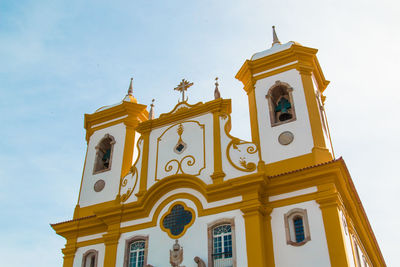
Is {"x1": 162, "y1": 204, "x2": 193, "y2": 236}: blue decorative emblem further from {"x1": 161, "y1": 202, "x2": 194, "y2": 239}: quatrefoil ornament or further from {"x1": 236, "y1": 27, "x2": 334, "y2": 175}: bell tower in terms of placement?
{"x1": 236, "y1": 27, "x2": 334, "y2": 175}: bell tower

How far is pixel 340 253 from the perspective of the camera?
12.4 m

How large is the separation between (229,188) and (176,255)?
278 cm

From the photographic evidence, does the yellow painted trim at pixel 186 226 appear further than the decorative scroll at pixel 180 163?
No

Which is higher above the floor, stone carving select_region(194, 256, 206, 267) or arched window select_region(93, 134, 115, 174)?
arched window select_region(93, 134, 115, 174)

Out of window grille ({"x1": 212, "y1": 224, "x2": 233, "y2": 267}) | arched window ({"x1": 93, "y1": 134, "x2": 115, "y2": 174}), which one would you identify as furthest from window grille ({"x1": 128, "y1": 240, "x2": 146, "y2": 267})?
arched window ({"x1": 93, "y1": 134, "x2": 115, "y2": 174})

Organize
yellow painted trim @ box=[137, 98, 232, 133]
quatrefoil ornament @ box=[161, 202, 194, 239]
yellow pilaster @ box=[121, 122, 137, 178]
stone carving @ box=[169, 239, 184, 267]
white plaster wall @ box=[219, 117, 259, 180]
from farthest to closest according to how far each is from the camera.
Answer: yellow pilaster @ box=[121, 122, 137, 178] → yellow painted trim @ box=[137, 98, 232, 133] → white plaster wall @ box=[219, 117, 259, 180] → quatrefoil ornament @ box=[161, 202, 194, 239] → stone carving @ box=[169, 239, 184, 267]

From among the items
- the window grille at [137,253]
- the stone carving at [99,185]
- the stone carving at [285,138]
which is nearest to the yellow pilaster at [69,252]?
the stone carving at [99,185]

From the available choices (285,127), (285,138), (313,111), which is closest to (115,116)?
(285,127)

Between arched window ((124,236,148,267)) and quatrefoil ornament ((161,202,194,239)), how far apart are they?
897mm

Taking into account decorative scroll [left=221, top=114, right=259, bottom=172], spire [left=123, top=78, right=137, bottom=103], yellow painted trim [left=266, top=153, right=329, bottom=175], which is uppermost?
spire [left=123, top=78, right=137, bottom=103]

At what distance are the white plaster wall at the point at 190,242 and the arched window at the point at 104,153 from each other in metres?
4.59

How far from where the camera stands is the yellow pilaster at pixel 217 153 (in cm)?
1545

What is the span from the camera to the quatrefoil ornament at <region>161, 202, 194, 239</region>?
49.5 feet

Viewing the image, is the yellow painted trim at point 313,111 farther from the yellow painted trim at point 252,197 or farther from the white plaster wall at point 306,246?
the white plaster wall at point 306,246
